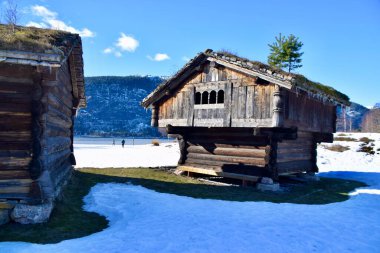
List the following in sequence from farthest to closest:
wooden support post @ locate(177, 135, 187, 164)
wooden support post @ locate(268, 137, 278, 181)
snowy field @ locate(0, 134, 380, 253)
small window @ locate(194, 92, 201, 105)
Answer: wooden support post @ locate(177, 135, 187, 164), small window @ locate(194, 92, 201, 105), wooden support post @ locate(268, 137, 278, 181), snowy field @ locate(0, 134, 380, 253)

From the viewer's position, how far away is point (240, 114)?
13500 millimetres

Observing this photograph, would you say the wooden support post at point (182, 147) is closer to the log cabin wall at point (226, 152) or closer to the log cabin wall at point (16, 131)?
the log cabin wall at point (226, 152)

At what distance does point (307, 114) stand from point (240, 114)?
3.62 meters

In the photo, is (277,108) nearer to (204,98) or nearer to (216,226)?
(204,98)

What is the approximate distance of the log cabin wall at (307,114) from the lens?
13.1 metres

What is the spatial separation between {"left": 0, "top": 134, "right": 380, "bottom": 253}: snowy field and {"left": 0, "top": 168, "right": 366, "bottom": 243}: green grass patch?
0.41 meters

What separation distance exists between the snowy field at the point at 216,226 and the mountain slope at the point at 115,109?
117983mm

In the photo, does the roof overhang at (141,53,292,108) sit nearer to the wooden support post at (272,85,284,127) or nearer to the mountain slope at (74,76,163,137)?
the wooden support post at (272,85,284,127)

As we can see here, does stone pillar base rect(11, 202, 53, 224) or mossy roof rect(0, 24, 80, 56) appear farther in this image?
stone pillar base rect(11, 202, 53, 224)

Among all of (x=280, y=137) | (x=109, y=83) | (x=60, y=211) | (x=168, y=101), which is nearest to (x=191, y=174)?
(x=168, y=101)

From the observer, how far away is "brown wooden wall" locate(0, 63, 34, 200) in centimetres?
741

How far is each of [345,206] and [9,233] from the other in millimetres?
10015

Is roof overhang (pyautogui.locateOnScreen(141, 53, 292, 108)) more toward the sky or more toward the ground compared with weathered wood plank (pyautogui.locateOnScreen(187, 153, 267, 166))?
more toward the sky

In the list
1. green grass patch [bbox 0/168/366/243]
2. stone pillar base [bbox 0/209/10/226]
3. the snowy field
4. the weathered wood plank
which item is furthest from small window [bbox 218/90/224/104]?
stone pillar base [bbox 0/209/10/226]
